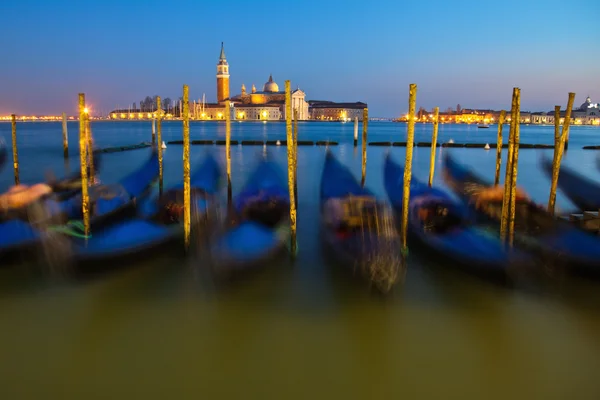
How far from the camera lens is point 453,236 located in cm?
402

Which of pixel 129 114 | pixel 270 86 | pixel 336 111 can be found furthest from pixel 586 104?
pixel 129 114

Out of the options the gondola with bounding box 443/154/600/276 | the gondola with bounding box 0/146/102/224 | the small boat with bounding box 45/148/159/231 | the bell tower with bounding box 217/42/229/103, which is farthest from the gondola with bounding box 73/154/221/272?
the bell tower with bounding box 217/42/229/103

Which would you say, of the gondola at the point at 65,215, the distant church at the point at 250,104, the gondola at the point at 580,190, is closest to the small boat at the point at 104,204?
the gondola at the point at 65,215

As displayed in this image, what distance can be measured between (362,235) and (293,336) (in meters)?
1.18

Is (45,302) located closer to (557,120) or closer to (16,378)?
(16,378)

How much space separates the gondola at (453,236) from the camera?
11.6ft

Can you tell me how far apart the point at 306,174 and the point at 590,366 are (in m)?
8.73

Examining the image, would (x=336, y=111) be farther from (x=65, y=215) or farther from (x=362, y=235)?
(x=362, y=235)

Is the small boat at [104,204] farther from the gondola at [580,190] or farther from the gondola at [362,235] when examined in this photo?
the gondola at [580,190]

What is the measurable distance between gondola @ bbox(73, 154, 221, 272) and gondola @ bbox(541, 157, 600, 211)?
4.44 meters

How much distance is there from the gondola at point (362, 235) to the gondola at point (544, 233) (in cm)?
124

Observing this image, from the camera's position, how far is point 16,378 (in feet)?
8.53

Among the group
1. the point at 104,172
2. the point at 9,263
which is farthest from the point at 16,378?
the point at 104,172

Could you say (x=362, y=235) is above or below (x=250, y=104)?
below
